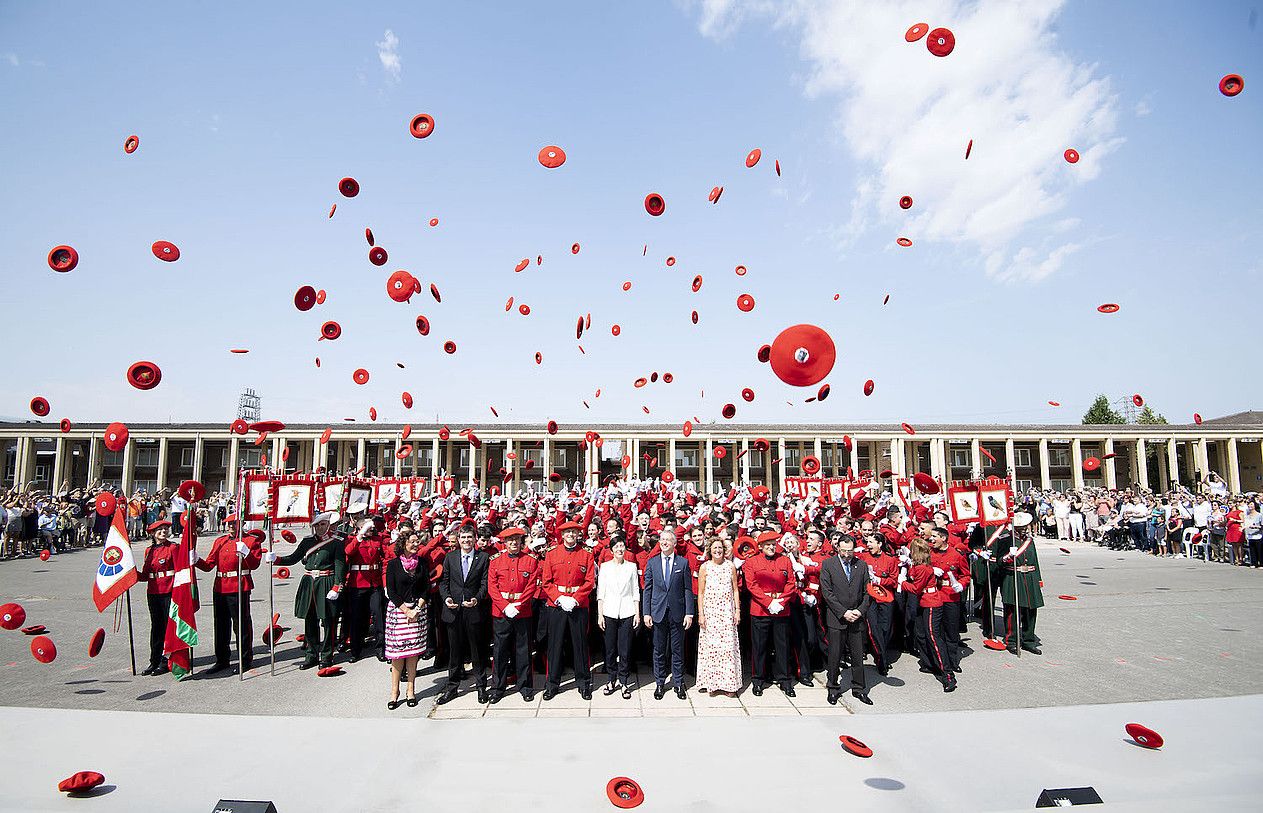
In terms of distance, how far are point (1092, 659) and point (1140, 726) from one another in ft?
11.2

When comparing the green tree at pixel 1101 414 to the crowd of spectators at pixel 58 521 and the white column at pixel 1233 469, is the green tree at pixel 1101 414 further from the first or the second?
the crowd of spectators at pixel 58 521

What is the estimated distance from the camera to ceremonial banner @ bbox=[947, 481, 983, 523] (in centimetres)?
981

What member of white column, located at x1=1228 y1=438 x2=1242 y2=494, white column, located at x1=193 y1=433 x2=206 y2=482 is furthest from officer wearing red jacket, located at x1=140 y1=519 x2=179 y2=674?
white column, located at x1=1228 y1=438 x2=1242 y2=494

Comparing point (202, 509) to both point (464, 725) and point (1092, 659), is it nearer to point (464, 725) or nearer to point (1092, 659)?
point (464, 725)

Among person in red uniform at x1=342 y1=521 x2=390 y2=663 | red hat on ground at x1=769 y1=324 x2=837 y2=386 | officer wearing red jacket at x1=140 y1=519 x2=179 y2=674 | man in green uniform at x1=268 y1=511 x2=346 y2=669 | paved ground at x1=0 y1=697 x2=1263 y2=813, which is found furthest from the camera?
person in red uniform at x1=342 y1=521 x2=390 y2=663

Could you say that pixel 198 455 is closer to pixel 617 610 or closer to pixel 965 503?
pixel 617 610

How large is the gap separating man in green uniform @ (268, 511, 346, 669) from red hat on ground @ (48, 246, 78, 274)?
173 inches

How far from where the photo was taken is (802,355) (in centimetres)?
691

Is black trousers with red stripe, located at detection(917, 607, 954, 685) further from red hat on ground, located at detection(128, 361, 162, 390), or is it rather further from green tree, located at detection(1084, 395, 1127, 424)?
green tree, located at detection(1084, 395, 1127, 424)

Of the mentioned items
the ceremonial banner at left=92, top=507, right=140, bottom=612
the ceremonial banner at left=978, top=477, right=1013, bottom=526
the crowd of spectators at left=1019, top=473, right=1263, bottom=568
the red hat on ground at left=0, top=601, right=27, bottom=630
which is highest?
the ceremonial banner at left=978, top=477, right=1013, bottom=526

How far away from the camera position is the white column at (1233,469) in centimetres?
6194

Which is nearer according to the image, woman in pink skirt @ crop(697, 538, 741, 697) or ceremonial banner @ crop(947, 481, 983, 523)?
woman in pink skirt @ crop(697, 538, 741, 697)

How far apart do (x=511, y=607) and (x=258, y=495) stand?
5.17 metres

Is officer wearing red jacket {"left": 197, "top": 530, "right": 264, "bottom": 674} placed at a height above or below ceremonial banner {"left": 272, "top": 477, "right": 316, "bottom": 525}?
below
